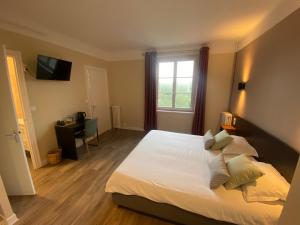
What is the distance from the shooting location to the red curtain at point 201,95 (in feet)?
11.6

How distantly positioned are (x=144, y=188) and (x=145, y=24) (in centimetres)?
262

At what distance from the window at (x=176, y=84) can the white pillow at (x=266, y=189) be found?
9.10 ft

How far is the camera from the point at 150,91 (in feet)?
13.5

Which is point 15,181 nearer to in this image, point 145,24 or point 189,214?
point 189,214

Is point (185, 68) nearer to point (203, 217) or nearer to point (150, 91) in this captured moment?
point (150, 91)

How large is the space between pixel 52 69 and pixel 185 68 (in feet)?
10.6

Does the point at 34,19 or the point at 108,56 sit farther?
Answer: the point at 108,56

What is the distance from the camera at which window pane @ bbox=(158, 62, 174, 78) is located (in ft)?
13.3

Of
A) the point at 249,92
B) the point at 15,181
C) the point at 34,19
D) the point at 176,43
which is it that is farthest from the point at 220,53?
the point at 15,181

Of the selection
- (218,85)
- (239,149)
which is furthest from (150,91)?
(239,149)

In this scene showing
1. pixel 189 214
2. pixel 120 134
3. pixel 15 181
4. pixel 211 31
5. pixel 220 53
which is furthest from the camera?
pixel 120 134

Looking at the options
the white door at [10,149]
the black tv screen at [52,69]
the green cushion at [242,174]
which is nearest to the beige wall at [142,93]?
the black tv screen at [52,69]

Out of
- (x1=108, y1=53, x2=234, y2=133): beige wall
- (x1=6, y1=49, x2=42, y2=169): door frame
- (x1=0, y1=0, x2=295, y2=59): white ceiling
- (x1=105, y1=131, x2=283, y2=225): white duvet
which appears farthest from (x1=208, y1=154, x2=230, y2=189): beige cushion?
(x1=6, y1=49, x2=42, y2=169): door frame

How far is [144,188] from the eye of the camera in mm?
1520
